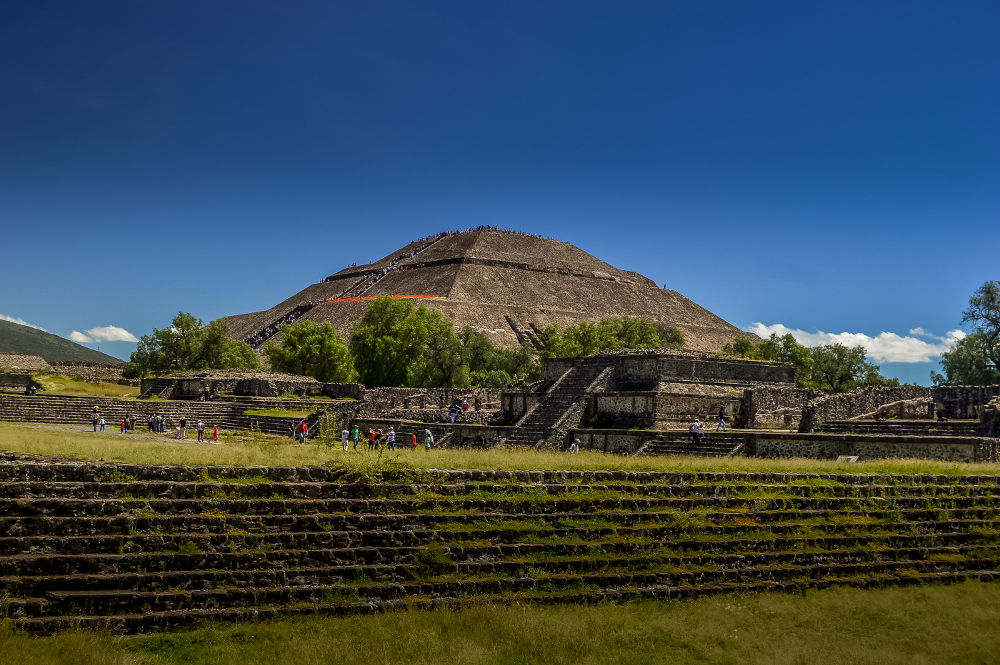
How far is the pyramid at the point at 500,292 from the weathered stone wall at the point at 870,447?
221 ft

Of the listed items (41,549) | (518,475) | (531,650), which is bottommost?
(531,650)

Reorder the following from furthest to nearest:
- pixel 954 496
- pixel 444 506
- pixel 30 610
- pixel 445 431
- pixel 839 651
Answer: pixel 445 431 → pixel 954 496 → pixel 444 506 → pixel 839 651 → pixel 30 610

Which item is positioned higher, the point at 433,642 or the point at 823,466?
the point at 823,466

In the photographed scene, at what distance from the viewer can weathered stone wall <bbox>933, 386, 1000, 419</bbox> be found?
29.5m

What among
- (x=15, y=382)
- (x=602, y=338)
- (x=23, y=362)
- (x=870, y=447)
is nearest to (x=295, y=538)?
(x=870, y=447)

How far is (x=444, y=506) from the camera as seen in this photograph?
1094 centimetres

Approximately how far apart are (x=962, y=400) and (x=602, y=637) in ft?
82.6

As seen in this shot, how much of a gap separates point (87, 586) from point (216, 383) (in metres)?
36.9

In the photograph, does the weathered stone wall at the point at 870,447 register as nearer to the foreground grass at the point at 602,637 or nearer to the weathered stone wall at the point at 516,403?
the foreground grass at the point at 602,637

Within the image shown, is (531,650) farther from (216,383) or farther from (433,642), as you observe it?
(216,383)

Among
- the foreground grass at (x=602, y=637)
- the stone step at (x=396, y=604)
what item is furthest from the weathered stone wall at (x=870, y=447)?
the foreground grass at (x=602, y=637)

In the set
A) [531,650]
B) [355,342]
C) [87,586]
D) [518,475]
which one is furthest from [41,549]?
[355,342]

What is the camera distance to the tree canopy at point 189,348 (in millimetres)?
66312

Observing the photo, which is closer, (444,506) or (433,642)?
(433,642)
